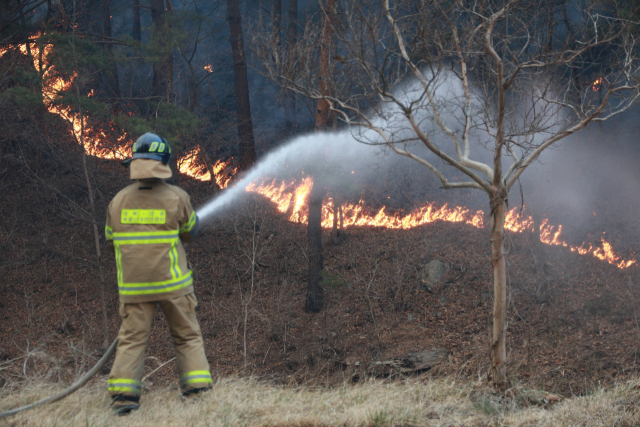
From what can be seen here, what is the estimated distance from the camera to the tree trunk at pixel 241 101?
14.7 meters

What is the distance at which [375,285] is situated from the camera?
11477mm

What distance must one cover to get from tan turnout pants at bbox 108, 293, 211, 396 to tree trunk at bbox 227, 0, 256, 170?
11.1m

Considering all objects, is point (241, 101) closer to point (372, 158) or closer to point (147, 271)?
point (372, 158)

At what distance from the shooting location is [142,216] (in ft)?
12.3

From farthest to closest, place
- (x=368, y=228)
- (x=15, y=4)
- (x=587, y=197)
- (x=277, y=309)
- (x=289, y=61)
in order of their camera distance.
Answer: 1. (x=587, y=197)
2. (x=368, y=228)
3. (x=15, y=4)
4. (x=277, y=309)
5. (x=289, y=61)

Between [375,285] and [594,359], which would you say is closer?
[594,359]

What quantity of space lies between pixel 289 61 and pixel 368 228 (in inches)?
317

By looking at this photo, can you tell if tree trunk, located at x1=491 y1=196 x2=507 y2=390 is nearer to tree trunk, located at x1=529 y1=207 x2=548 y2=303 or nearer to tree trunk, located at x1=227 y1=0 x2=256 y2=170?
tree trunk, located at x1=529 y1=207 x2=548 y2=303

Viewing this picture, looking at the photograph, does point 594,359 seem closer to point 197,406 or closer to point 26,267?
point 197,406

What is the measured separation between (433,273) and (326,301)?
249 cm

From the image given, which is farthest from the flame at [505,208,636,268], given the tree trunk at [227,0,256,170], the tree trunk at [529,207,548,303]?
the tree trunk at [227,0,256,170]

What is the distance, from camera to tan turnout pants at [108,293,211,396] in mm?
3678

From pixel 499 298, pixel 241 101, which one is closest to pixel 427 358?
pixel 499 298

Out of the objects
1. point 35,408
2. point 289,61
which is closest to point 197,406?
point 35,408
